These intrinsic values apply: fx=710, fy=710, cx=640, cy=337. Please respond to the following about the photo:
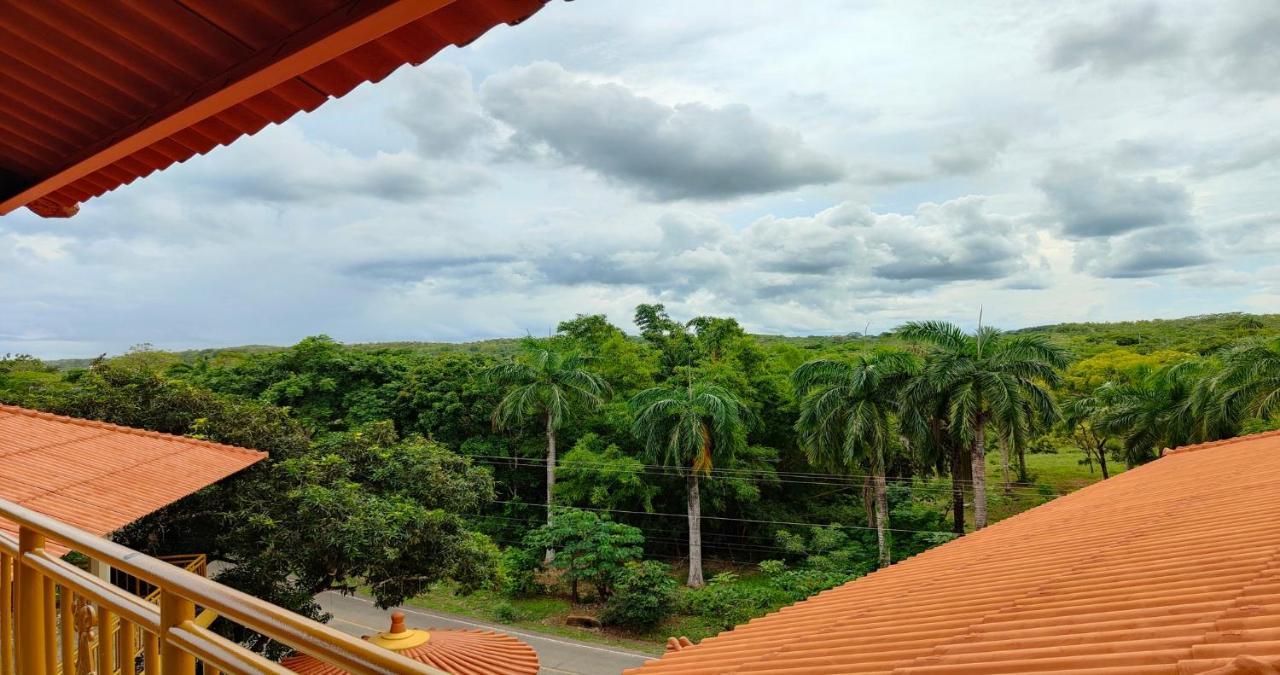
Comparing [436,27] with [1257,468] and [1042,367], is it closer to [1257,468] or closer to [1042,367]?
[1257,468]

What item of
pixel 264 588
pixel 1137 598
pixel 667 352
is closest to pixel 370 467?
pixel 264 588

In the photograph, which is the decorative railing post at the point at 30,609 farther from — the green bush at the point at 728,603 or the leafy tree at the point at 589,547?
the leafy tree at the point at 589,547

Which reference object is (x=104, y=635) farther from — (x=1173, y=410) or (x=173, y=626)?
(x=1173, y=410)

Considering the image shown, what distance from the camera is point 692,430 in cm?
2614

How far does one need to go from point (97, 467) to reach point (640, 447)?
2368 cm

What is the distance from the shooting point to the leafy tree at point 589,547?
80.8 feet

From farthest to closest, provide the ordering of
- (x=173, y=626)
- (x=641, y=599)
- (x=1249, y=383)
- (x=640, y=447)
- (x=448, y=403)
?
(x=448, y=403) < (x=640, y=447) < (x=641, y=599) < (x=1249, y=383) < (x=173, y=626)

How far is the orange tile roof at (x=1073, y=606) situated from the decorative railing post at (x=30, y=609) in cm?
355

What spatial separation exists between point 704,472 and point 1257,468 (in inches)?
794

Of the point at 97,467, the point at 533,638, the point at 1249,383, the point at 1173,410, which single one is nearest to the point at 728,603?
the point at 533,638

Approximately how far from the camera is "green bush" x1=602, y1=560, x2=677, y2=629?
75.1ft

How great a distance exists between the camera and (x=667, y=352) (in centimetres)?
4031

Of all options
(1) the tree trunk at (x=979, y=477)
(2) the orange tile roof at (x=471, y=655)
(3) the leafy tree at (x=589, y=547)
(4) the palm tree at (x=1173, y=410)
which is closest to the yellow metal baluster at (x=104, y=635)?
(2) the orange tile roof at (x=471, y=655)

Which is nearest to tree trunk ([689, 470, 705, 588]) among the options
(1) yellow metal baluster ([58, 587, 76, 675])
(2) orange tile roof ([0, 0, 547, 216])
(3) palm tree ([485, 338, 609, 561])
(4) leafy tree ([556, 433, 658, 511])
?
(4) leafy tree ([556, 433, 658, 511])
